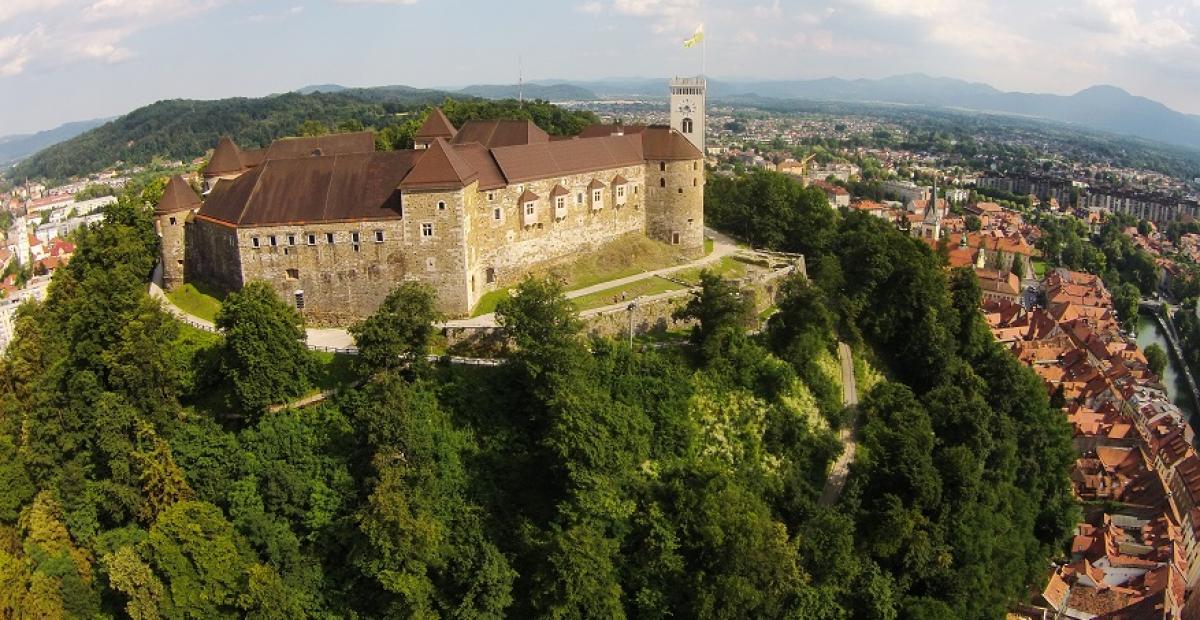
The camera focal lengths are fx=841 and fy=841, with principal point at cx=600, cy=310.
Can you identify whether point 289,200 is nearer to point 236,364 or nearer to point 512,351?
point 236,364

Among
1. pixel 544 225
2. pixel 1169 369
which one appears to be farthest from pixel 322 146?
pixel 1169 369

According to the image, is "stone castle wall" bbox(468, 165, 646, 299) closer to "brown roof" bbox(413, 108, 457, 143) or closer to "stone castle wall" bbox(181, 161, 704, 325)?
"stone castle wall" bbox(181, 161, 704, 325)

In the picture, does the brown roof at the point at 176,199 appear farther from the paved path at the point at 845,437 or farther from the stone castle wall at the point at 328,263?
the paved path at the point at 845,437

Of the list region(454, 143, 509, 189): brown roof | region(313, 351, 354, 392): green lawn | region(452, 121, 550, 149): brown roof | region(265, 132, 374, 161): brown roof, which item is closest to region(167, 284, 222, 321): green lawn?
region(313, 351, 354, 392): green lawn

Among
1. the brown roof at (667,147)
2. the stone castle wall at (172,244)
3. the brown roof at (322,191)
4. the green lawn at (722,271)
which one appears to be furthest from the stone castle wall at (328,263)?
the brown roof at (667,147)

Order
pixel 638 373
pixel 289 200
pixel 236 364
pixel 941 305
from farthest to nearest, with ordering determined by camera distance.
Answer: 1. pixel 941 305
2. pixel 289 200
3. pixel 638 373
4. pixel 236 364

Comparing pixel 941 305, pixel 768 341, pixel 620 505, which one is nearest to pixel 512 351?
pixel 620 505

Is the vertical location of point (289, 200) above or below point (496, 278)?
above
